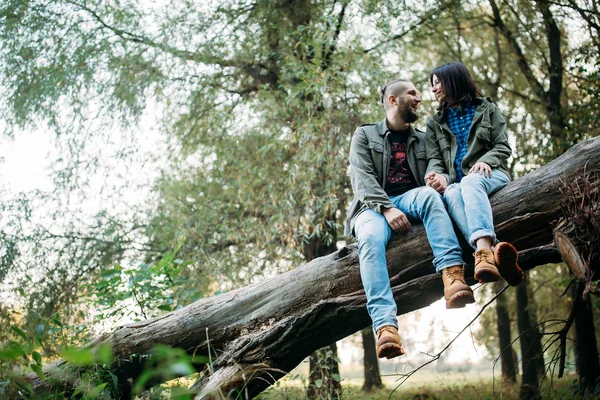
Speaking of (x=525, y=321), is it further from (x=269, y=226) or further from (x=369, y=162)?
(x=369, y=162)

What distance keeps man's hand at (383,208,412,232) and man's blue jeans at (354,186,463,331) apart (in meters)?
0.04

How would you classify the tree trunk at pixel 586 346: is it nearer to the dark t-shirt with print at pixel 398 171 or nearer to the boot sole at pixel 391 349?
the dark t-shirt with print at pixel 398 171

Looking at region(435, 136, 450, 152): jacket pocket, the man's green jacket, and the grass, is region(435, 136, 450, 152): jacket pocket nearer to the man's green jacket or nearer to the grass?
the man's green jacket

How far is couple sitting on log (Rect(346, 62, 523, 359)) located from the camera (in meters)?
3.07

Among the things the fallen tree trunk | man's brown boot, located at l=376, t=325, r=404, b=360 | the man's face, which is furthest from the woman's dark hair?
man's brown boot, located at l=376, t=325, r=404, b=360

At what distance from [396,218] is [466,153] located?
0.69 m

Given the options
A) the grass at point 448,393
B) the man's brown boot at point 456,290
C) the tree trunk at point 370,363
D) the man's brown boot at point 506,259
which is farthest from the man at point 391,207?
the tree trunk at point 370,363

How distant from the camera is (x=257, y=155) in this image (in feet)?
26.0

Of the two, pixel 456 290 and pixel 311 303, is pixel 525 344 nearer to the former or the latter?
pixel 311 303

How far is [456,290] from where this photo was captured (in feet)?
9.75

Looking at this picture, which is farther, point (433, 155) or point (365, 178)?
point (433, 155)

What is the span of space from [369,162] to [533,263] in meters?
1.23

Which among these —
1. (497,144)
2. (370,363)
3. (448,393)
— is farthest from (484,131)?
(370,363)

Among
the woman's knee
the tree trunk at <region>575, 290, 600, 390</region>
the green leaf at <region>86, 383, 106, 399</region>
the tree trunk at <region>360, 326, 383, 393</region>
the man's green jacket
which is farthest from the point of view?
the tree trunk at <region>360, 326, 383, 393</region>
